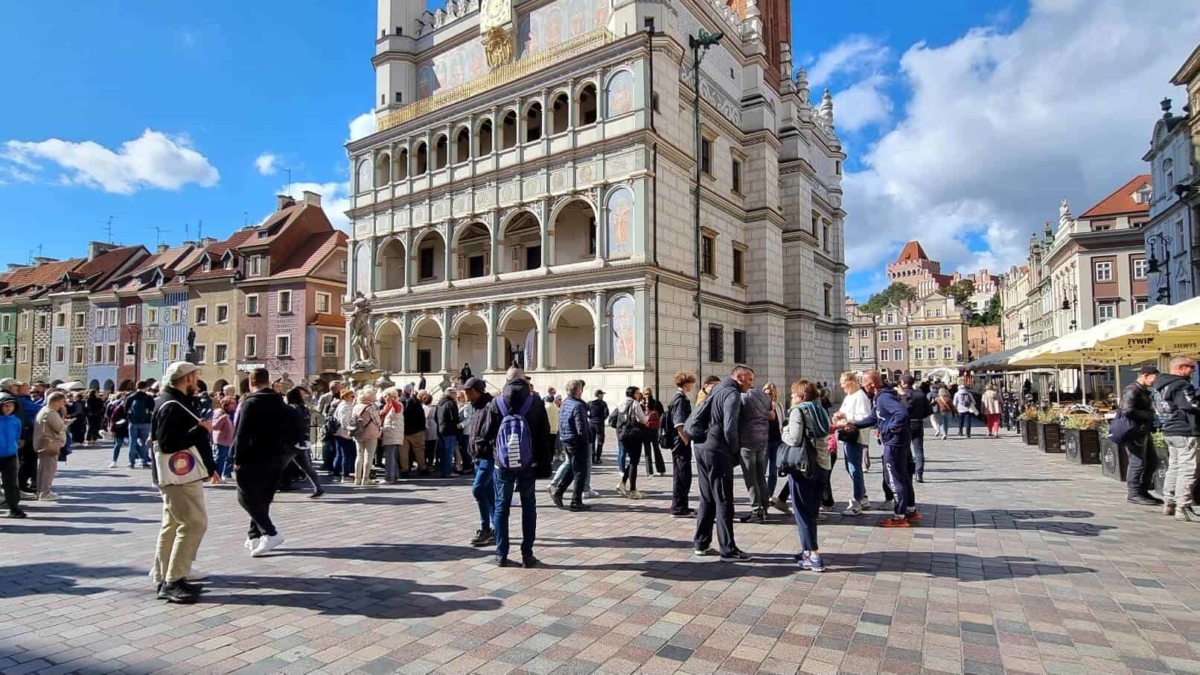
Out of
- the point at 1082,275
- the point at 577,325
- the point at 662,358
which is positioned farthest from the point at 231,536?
the point at 1082,275

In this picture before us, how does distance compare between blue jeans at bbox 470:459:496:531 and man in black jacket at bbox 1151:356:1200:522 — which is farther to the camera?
man in black jacket at bbox 1151:356:1200:522

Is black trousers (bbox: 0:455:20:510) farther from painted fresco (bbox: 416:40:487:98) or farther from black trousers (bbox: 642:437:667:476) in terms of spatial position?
painted fresco (bbox: 416:40:487:98)

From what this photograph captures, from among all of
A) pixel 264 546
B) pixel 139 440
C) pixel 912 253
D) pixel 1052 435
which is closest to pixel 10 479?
pixel 264 546

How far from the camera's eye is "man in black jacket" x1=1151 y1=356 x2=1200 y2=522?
824 cm

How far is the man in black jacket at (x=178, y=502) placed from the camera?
5.35m

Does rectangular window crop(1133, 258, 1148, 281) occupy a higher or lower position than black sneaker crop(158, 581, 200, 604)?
higher

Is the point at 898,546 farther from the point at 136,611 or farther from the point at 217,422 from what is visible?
the point at 217,422

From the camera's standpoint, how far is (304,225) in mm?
47094

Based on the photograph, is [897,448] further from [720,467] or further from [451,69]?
[451,69]

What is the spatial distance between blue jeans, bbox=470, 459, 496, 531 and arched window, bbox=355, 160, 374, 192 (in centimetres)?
3331

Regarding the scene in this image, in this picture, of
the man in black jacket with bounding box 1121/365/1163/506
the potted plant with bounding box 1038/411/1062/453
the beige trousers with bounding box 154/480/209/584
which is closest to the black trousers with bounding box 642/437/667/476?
the man in black jacket with bounding box 1121/365/1163/506

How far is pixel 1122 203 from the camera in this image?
48000 mm

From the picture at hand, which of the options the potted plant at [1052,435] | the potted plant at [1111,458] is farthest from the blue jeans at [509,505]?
the potted plant at [1052,435]

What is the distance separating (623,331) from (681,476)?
17.9 m
